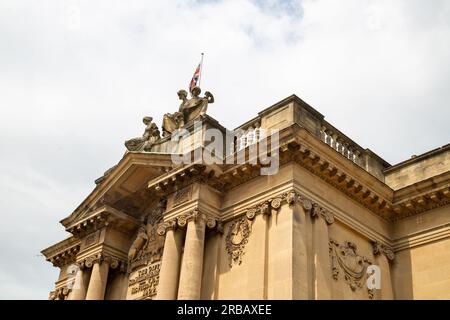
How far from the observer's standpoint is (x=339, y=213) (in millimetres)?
16906

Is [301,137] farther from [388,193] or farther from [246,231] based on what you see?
[388,193]

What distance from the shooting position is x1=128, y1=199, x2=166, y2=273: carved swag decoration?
A: 1869 centimetres

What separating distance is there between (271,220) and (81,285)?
7.65 m

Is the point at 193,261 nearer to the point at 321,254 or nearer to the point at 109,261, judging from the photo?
the point at 321,254

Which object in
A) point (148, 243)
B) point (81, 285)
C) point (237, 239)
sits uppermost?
point (148, 243)

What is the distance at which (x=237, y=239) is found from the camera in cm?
1655

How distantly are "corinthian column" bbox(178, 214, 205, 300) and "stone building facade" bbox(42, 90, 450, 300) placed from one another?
29 millimetres

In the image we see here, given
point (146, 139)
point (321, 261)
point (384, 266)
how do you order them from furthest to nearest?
point (146, 139)
point (384, 266)
point (321, 261)

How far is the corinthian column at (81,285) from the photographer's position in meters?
20.0

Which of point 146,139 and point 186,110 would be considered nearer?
point 186,110

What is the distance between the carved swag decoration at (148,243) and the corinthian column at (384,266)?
6222mm

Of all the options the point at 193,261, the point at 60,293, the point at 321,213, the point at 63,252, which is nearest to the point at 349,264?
the point at 321,213

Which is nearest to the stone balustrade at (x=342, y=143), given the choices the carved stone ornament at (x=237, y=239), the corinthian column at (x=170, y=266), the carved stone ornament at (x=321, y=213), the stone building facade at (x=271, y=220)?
the stone building facade at (x=271, y=220)
